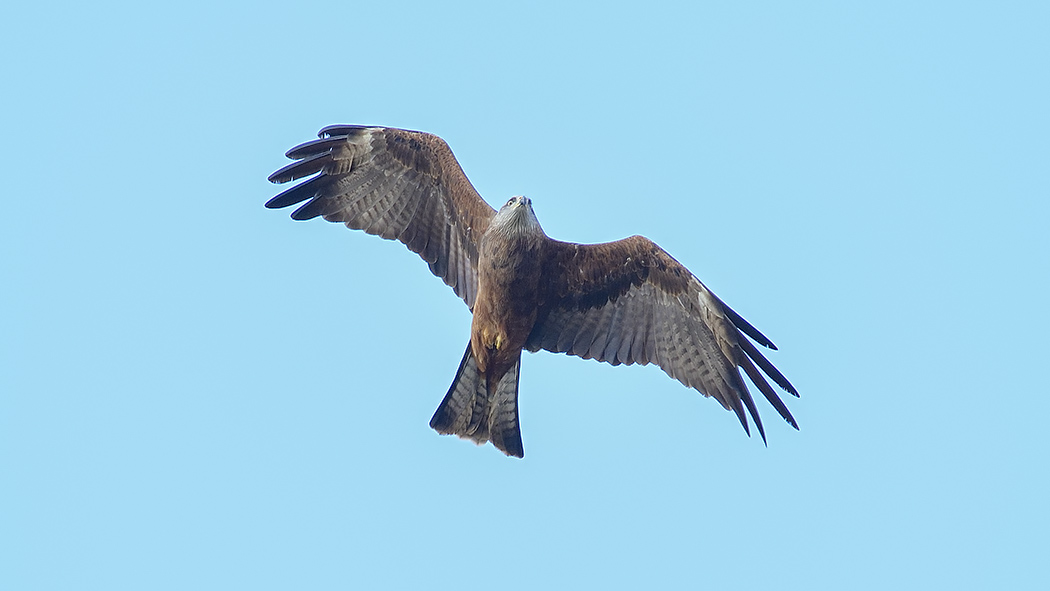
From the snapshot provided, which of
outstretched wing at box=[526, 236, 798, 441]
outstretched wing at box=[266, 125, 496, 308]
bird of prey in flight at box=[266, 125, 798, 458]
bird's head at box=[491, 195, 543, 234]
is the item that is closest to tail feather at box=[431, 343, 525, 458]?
bird of prey in flight at box=[266, 125, 798, 458]

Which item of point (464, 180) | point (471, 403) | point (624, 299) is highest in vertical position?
point (464, 180)

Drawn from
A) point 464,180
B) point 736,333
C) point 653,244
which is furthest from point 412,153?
point 736,333

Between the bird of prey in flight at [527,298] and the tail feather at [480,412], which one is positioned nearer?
the bird of prey in flight at [527,298]

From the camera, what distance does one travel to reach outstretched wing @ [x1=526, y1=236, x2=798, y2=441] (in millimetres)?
11203

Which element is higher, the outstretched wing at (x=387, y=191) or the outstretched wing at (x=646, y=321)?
the outstretched wing at (x=387, y=191)

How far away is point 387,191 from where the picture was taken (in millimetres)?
11719

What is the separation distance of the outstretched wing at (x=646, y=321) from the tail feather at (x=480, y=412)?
0.59m

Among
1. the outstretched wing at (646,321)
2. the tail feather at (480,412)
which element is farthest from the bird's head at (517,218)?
the tail feather at (480,412)

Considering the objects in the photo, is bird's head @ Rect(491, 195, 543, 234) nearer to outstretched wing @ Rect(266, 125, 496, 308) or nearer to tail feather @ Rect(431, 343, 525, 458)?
outstretched wing @ Rect(266, 125, 496, 308)

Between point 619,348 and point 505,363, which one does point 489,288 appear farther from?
point 619,348

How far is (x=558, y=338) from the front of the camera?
38.4 feet

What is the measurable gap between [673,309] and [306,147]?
3859 millimetres

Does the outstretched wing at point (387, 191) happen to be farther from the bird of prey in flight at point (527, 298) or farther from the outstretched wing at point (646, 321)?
the outstretched wing at point (646, 321)

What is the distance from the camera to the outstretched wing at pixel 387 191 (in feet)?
37.9
